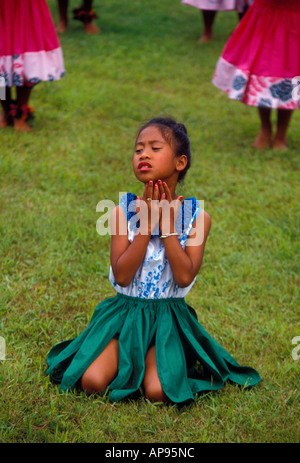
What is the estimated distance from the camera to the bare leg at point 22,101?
489 centimetres

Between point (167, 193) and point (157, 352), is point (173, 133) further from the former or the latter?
point (157, 352)

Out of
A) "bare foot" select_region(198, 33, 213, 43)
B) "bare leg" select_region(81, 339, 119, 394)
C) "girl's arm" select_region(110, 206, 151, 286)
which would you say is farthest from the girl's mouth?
"bare foot" select_region(198, 33, 213, 43)

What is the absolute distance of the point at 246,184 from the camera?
4473mm

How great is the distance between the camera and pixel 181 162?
2.31m

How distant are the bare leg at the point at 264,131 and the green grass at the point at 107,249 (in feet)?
0.47

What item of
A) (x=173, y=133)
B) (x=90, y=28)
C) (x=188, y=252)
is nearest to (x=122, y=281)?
(x=188, y=252)

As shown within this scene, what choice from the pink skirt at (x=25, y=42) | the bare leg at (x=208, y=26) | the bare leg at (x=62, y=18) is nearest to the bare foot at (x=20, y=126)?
the pink skirt at (x=25, y=42)

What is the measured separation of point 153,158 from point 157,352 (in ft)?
2.61

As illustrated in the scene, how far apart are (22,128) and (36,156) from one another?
23.0 inches

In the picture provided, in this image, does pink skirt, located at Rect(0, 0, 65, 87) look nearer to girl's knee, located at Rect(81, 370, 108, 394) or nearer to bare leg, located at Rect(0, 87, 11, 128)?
bare leg, located at Rect(0, 87, 11, 128)

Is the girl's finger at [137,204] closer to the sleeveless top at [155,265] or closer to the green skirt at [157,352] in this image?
the sleeveless top at [155,265]

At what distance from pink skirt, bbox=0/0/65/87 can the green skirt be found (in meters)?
2.88
